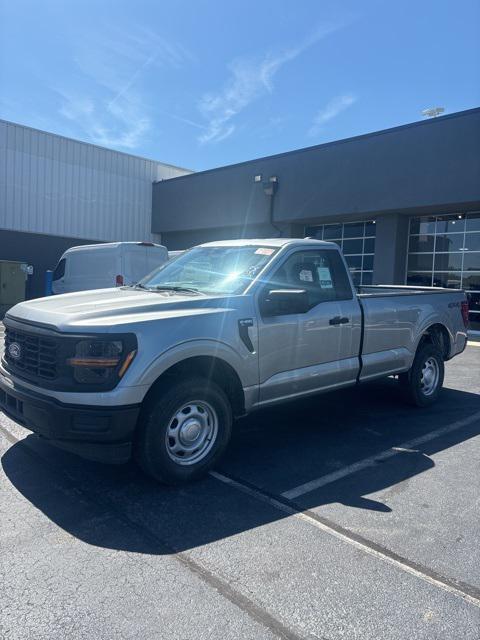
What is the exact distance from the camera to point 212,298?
4418 mm

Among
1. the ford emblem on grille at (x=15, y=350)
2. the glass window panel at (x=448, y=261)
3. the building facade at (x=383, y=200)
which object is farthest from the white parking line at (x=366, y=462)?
the glass window panel at (x=448, y=261)

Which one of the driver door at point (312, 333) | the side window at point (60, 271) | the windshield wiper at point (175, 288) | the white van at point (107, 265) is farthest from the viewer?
the side window at point (60, 271)

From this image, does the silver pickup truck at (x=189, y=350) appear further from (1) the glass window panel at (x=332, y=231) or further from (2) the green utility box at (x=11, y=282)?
(2) the green utility box at (x=11, y=282)

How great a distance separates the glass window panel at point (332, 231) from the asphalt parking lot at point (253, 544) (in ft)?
47.7

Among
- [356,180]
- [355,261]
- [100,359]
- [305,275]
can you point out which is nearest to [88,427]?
[100,359]

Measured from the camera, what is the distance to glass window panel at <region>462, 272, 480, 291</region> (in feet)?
52.4

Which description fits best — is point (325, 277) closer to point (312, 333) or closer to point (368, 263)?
point (312, 333)

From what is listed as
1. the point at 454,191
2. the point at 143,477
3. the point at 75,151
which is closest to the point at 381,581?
the point at 143,477

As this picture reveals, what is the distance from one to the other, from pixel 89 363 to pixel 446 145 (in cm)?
1368

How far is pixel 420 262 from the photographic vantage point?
1714 centimetres

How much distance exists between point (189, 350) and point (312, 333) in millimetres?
1492

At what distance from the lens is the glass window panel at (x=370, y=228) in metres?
17.8

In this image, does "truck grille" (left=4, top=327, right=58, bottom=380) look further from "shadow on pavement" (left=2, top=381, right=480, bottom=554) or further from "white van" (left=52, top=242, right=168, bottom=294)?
"white van" (left=52, top=242, right=168, bottom=294)

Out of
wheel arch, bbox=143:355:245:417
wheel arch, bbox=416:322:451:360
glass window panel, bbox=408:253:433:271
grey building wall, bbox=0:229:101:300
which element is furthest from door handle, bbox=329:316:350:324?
grey building wall, bbox=0:229:101:300
